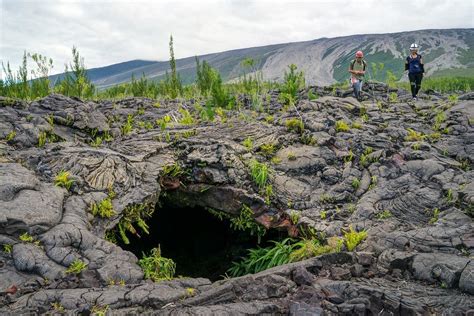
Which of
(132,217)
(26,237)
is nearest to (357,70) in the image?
(132,217)

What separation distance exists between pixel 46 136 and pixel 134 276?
3.96 meters

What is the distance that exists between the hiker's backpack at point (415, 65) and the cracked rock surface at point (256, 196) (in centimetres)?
204

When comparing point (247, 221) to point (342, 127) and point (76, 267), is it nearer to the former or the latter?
point (76, 267)

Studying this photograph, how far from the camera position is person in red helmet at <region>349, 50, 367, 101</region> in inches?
449

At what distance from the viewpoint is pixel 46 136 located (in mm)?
7449

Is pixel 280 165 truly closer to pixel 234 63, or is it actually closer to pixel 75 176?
pixel 75 176

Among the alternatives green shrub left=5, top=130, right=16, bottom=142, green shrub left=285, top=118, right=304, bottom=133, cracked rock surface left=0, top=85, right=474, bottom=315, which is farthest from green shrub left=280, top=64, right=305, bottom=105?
green shrub left=5, top=130, right=16, bottom=142

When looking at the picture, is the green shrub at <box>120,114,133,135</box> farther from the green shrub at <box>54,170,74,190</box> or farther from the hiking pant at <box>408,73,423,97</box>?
the hiking pant at <box>408,73,423,97</box>

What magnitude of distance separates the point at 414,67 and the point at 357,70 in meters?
2.04

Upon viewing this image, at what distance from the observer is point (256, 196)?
22.1 ft

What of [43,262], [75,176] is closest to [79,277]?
[43,262]

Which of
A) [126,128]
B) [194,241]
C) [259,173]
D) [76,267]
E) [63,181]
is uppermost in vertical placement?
[126,128]

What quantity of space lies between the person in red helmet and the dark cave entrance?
5.93m

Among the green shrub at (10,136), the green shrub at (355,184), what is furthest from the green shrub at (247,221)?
the green shrub at (10,136)
